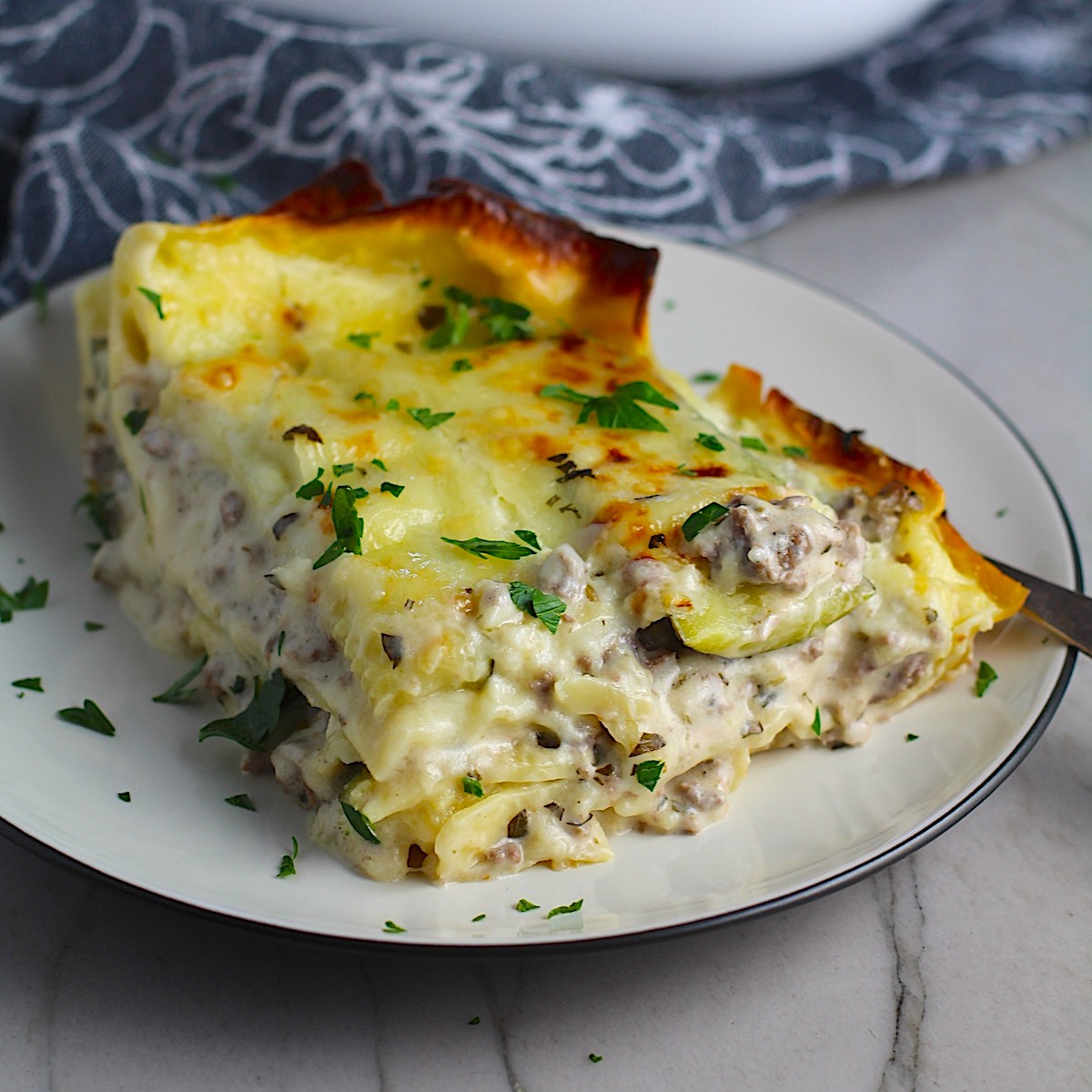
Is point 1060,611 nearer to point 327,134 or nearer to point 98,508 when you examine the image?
point 98,508

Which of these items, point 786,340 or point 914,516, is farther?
point 786,340

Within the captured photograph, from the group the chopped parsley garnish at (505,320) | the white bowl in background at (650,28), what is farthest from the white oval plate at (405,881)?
the white bowl in background at (650,28)

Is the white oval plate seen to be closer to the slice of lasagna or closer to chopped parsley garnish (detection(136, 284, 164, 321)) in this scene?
the slice of lasagna

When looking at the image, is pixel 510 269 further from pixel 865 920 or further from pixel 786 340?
pixel 865 920

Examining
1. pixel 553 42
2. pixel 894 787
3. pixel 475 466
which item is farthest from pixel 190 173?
pixel 894 787

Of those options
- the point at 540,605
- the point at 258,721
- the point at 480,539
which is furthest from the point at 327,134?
the point at 540,605

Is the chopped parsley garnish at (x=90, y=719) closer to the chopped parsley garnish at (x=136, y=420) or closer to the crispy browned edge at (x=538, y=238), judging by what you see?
the chopped parsley garnish at (x=136, y=420)

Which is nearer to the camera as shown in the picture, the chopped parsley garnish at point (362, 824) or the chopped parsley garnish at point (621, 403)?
the chopped parsley garnish at point (362, 824)
